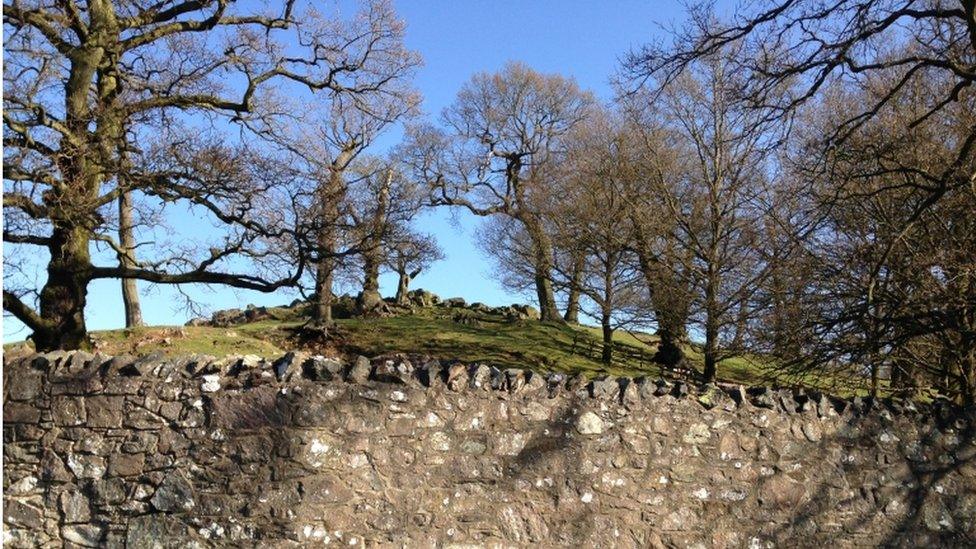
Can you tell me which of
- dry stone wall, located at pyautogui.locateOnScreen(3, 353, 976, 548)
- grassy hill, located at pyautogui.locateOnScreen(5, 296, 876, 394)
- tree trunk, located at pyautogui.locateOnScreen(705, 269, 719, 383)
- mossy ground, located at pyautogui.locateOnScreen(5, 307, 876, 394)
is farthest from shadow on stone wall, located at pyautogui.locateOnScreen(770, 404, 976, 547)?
mossy ground, located at pyautogui.locateOnScreen(5, 307, 876, 394)

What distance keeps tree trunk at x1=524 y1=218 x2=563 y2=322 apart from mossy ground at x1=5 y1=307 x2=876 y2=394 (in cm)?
96

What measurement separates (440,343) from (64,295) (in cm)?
980

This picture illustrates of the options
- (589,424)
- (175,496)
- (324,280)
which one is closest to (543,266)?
(324,280)

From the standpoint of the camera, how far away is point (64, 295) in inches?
468

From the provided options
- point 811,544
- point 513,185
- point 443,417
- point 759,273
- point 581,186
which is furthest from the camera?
point 513,185

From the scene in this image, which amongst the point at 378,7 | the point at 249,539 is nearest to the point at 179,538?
the point at 249,539

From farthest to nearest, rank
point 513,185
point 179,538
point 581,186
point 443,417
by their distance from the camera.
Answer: point 513,185 → point 581,186 → point 443,417 → point 179,538

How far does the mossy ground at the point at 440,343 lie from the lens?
16750 mm

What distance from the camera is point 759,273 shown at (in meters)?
15.9

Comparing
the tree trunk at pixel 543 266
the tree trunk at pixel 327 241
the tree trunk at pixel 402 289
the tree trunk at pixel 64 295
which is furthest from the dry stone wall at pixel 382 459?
the tree trunk at pixel 402 289

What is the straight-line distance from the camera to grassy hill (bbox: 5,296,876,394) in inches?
660

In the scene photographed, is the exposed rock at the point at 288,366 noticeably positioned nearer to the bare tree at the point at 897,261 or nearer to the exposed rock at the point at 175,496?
the exposed rock at the point at 175,496

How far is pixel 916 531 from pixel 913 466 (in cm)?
60

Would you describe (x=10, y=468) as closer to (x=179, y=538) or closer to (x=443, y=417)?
(x=179, y=538)
